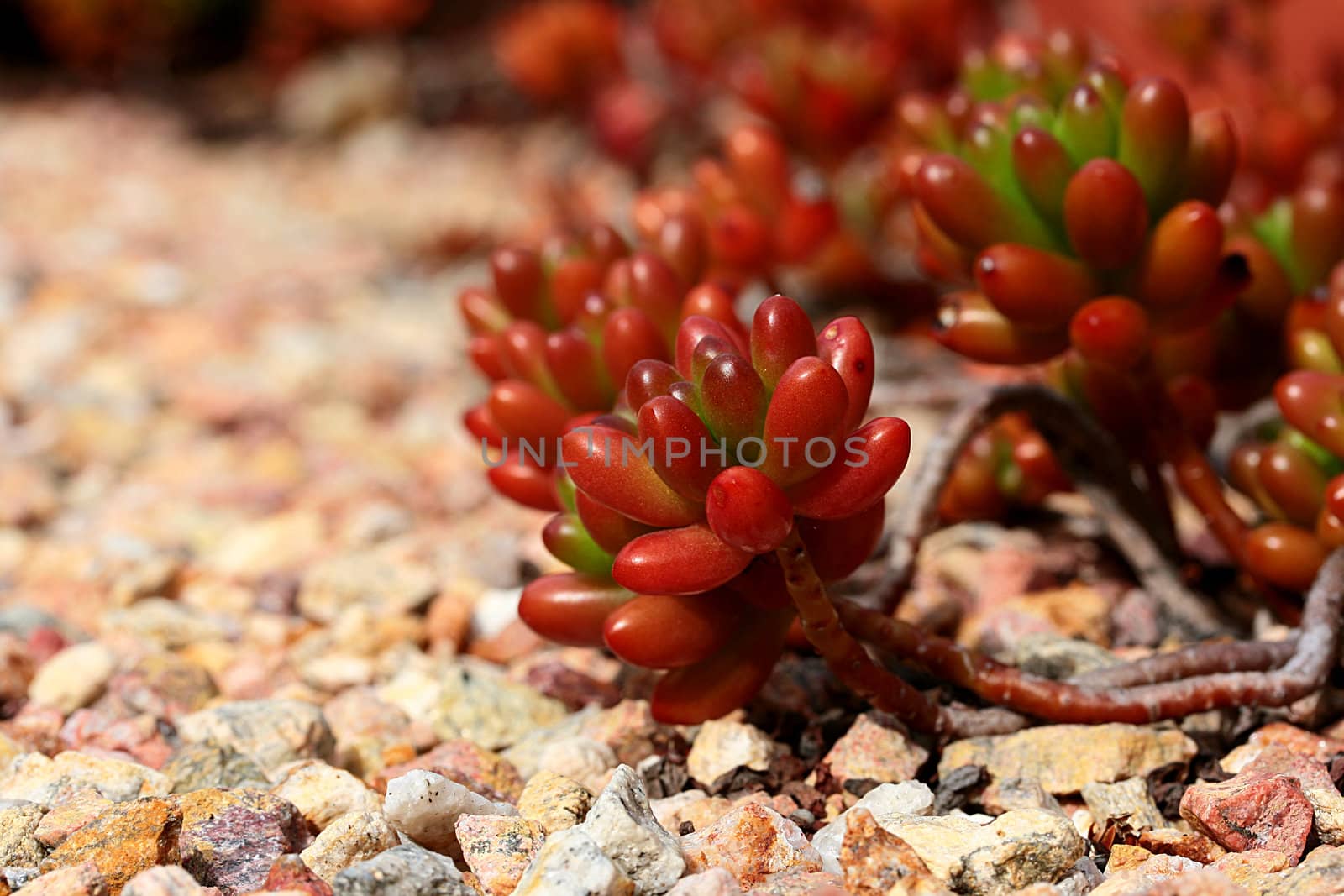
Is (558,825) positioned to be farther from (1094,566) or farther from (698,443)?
(1094,566)

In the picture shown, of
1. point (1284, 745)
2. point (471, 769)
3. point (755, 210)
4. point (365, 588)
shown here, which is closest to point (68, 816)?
point (471, 769)

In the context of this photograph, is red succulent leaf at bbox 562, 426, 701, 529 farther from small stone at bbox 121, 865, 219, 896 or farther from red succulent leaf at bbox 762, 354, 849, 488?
small stone at bbox 121, 865, 219, 896

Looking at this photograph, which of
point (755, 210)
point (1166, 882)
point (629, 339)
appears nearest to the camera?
point (1166, 882)

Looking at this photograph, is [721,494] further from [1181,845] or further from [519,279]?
[519,279]

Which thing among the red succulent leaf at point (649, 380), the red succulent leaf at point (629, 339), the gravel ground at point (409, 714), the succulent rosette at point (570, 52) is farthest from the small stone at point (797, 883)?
the succulent rosette at point (570, 52)

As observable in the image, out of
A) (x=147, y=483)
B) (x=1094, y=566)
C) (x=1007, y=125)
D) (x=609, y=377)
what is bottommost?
(x=147, y=483)

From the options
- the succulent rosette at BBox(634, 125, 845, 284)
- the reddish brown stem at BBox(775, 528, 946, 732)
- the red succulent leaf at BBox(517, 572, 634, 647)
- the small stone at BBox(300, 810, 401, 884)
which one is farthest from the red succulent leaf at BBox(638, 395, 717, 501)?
the succulent rosette at BBox(634, 125, 845, 284)

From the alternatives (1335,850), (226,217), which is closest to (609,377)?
(1335,850)
